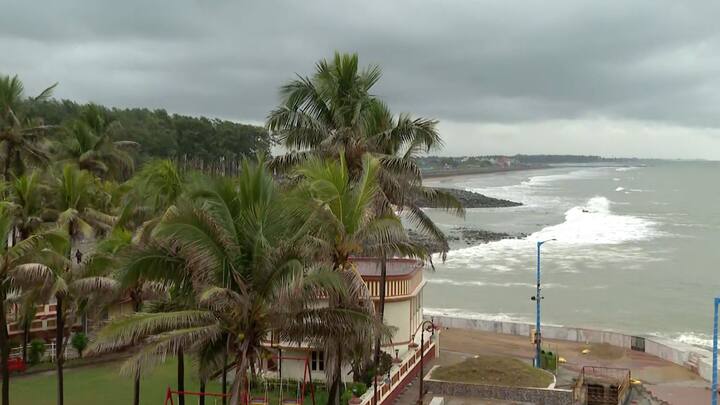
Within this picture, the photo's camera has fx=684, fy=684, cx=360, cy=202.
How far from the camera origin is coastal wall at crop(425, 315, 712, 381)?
29.6 meters

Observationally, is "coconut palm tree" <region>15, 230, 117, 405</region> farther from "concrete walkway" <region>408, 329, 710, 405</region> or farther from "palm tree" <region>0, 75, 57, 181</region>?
"palm tree" <region>0, 75, 57, 181</region>

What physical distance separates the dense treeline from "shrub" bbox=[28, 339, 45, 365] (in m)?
55.3

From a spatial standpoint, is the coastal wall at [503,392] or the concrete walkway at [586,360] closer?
the coastal wall at [503,392]

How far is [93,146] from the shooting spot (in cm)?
3234

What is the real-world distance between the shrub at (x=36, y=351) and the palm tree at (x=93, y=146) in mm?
10814

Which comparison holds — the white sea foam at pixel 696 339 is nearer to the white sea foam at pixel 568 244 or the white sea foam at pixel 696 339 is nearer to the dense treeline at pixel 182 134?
the white sea foam at pixel 568 244

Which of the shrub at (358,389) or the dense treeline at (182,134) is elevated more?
the dense treeline at (182,134)

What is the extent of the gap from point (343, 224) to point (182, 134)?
275ft

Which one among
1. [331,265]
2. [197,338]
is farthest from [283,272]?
[331,265]

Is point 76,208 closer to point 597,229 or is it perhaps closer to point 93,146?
point 93,146

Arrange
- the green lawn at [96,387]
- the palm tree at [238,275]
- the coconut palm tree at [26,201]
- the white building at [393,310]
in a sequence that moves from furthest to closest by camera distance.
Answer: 1. the white building at [393,310]
2. the green lawn at [96,387]
3. the coconut palm tree at [26,201]
4. the palm tree at [238,275]

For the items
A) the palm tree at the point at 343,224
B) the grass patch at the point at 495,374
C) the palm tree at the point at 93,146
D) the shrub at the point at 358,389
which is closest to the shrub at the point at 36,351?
the palm tree at the point at 93,146

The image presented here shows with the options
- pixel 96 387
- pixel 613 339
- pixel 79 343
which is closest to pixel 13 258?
pixel 96 387

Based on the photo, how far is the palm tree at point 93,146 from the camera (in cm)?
3209
